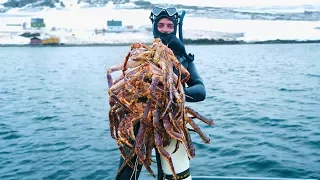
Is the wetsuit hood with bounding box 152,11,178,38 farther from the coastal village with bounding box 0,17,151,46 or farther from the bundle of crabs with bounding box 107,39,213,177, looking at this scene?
the coastal village with bounding box 0,17,151,46

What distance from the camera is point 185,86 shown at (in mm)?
5738

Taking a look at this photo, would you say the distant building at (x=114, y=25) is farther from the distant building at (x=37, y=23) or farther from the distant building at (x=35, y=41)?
the distant building at (x=35, y=41)

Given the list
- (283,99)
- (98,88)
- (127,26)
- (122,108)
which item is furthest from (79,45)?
(122,108)

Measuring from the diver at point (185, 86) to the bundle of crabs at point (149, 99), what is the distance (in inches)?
16.5

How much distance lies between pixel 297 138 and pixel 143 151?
11408 millimetres

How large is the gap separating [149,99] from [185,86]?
1591mm

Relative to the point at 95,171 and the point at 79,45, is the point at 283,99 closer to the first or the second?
the point at 95,171

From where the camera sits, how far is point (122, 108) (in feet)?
15.1

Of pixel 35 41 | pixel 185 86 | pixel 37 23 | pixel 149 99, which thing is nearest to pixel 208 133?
pixel 185 86

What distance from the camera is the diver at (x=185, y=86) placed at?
502cm

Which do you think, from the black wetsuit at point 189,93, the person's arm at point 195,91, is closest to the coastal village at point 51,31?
the black wetsuit at point 189,93

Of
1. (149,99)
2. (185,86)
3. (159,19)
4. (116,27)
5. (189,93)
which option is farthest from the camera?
(116,27)

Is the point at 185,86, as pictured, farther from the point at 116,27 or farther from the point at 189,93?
the point at 116,27

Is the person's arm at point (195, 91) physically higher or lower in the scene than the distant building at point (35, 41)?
higher
